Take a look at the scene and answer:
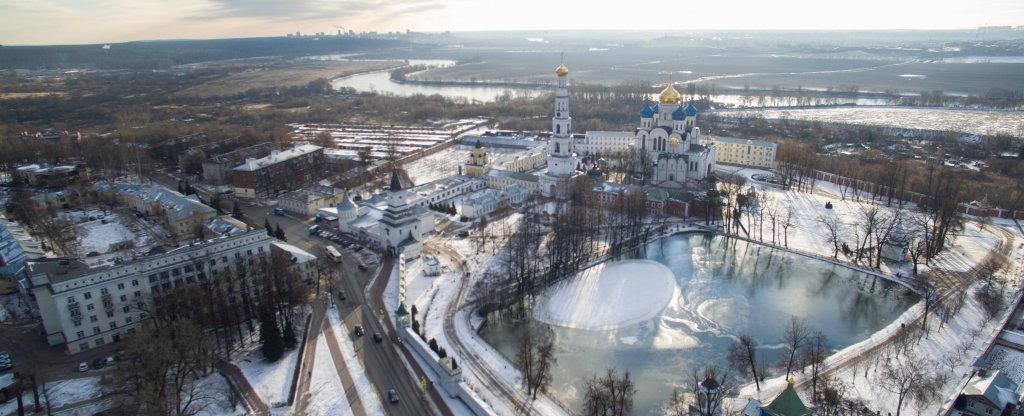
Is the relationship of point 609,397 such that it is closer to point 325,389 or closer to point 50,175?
point 325,389

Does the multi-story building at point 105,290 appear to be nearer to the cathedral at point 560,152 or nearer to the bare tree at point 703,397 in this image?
the bare tree at point 703,397

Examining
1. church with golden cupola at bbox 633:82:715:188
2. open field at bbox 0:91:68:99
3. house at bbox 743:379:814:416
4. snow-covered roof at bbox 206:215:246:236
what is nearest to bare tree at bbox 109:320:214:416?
snow-covered roof at bbox 206:215:246:236

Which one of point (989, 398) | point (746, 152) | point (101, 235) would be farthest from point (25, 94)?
point (989, 398)

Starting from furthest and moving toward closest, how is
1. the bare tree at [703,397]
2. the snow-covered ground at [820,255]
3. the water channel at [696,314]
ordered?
the water channel at [696,314] < the snow-covered ground at [820,255] < the bare tree at [703,397]

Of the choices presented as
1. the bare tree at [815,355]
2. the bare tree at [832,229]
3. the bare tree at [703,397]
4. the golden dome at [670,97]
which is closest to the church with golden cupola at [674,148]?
the golden dome at [670,97]

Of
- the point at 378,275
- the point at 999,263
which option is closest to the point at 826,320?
the point at 999,263

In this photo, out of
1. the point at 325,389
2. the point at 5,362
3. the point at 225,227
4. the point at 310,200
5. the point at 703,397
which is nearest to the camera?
the point at 703,397
